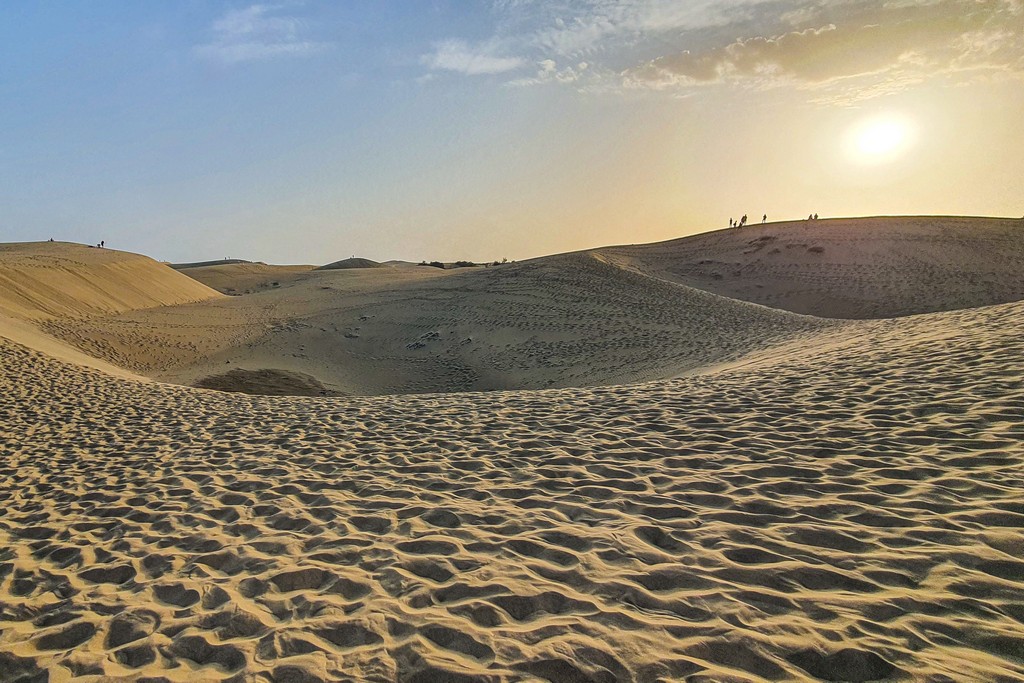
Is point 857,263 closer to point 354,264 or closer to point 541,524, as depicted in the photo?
point 541,524

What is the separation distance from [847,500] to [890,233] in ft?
118

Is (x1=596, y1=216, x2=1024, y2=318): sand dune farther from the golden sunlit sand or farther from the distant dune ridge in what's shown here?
the distant dune ridge

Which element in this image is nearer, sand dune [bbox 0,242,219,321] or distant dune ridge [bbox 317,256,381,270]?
sand dune [bbox 0,242,219,321]

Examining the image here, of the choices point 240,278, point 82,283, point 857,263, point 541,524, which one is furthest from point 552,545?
point 240,278

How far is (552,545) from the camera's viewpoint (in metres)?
3.77

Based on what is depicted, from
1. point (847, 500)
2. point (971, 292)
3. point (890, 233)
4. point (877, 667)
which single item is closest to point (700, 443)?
point (847, 500)

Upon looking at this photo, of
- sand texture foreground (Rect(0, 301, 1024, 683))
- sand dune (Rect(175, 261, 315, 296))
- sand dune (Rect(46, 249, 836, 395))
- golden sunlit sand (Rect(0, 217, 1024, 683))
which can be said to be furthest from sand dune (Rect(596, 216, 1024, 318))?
sand dune (Rect(175, 261, 315, 296))

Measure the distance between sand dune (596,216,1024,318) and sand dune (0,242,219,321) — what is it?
24405 millimetres

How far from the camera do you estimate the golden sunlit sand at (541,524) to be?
268 centimetres

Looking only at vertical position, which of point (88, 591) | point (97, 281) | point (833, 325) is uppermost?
point (97, 281)

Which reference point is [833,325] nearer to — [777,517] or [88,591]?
[777,517]

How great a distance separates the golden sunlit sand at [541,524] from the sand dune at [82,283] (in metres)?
9.83

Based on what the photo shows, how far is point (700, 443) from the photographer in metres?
5.86

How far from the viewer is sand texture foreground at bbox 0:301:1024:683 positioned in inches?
104
